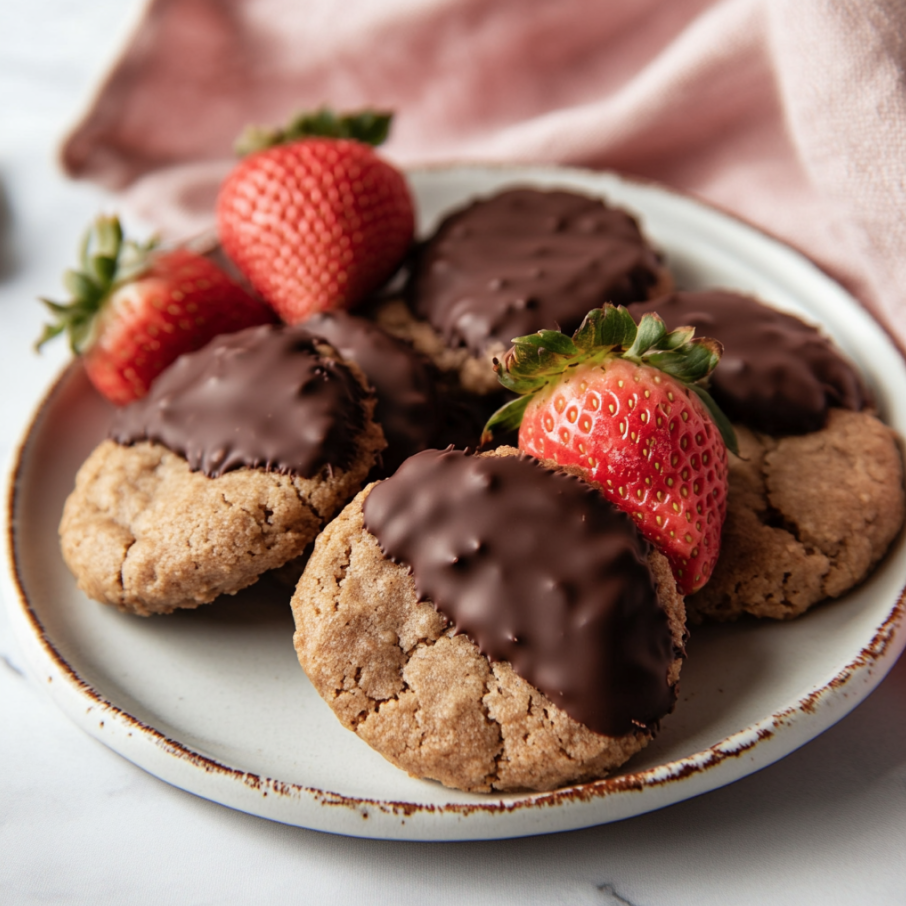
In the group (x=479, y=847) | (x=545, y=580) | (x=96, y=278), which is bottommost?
(x=479, y=847)

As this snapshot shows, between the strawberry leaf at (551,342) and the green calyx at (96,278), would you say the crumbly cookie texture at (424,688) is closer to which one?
the strawberry leaf at (551,342)

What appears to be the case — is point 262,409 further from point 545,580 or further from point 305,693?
point 545,580

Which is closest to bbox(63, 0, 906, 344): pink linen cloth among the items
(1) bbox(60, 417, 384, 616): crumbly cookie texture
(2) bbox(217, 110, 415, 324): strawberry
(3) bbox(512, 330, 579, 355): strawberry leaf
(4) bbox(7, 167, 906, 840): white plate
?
(2) bbox(217, 110, 415, 324): strawberry

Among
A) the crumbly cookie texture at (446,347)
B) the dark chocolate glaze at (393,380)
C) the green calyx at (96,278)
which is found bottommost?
the crumbly cookie texture at (446,347)

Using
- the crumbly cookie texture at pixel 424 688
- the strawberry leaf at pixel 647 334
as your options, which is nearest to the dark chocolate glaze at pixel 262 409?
the crumbly cookie texture at pixel 424 688

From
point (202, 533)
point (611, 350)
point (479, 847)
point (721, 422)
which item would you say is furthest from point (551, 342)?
point (479, 847)

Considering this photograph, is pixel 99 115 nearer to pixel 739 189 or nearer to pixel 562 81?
pixel 562 81

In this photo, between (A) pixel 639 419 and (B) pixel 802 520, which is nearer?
(A) pixel 639 419
